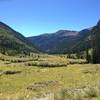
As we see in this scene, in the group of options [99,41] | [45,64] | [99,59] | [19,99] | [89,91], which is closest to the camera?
[19,99]

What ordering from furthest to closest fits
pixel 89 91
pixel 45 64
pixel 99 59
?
pixel 99 59 < pixel 45 64 < pixel 89 91

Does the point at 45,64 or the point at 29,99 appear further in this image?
the point at 45,64

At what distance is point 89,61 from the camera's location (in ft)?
402

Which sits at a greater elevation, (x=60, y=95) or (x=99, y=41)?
(x=99, y=41)

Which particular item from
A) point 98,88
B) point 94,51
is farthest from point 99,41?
point 98,88

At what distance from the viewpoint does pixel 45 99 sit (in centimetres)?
1644

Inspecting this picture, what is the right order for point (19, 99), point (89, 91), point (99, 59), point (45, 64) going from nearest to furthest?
point (19, 99) → point (89, 91) → point (45, 64) → point (99, 59)

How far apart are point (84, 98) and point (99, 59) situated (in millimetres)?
103898

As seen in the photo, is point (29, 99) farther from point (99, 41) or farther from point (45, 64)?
point (99, 41)

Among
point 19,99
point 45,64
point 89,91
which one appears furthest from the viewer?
point 45,64

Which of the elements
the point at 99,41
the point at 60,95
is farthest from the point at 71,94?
the point at 99,41

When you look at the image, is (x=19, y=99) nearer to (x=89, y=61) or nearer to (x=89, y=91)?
(x=89, y=91)

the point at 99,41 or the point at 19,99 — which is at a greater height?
the point at 99,41

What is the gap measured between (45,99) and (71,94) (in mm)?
1366
